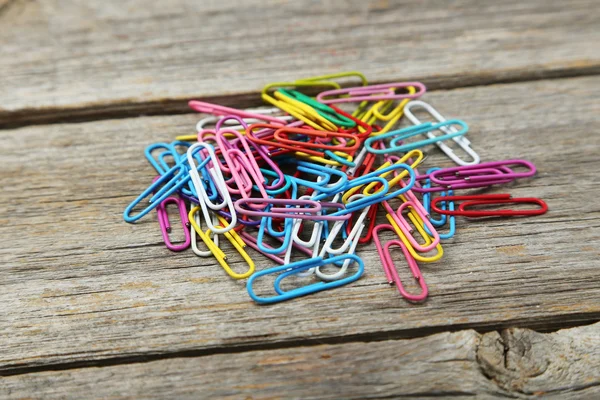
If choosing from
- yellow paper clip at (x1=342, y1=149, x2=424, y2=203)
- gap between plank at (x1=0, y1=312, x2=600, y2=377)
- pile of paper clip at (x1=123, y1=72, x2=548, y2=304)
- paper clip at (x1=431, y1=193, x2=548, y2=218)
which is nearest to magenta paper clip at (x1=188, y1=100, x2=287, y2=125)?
pile of paper clip at (x1=123, y1=72, x2=548, y2=304)

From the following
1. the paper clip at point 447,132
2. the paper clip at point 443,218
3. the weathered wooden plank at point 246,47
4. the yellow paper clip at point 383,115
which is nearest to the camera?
the paper clip at point 443,218

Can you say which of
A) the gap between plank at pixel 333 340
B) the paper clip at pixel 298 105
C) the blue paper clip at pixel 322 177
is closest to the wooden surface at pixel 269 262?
the gap between plank at pixel 333 340

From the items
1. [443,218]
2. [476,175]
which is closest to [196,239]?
[443,218]

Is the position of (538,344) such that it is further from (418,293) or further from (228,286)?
(228,286)

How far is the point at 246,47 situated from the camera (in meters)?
2.68

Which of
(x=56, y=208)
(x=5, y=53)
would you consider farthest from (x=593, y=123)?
(x=5, y=53)

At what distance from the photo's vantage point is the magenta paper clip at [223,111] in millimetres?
2059

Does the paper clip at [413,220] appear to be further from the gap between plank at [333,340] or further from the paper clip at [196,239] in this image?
the paper clip at [196,239]

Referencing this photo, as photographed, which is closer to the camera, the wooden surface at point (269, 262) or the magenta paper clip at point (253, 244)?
the wooden surface at point (269, 262)

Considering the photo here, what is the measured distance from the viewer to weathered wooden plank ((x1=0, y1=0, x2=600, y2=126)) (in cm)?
241

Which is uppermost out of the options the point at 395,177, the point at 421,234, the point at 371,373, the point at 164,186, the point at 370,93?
the point at 370,93

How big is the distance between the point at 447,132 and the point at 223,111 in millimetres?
923

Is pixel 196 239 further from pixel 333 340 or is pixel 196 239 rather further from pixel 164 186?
pixel 333 340

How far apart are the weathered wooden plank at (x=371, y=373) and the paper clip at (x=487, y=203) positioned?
43 centimetres
